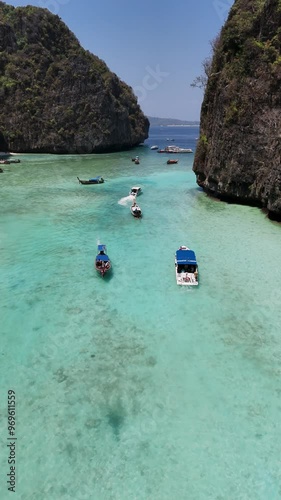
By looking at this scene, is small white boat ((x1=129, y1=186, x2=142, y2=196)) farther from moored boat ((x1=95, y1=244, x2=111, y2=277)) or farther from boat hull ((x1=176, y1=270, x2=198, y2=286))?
boat hull ((x1=176, y1=270, x2=198, y2=286))

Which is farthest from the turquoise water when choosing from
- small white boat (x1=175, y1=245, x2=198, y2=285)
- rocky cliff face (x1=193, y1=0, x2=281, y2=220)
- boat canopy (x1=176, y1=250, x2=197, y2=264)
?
rocky cliff face (x1=193, y1=0, x2=281, y2=220)

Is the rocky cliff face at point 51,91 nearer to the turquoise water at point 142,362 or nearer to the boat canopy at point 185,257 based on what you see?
the turquoise water at point 142,362

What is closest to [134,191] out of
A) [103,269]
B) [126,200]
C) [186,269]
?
[126,200]

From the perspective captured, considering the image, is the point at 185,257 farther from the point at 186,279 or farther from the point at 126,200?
the point at 126,200

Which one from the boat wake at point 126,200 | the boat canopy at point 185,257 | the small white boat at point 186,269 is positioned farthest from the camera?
the boat wake at point 126,200

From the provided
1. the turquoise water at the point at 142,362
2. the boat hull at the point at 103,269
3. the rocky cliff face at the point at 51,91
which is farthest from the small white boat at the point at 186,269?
the rocky cliff face at the point at 51,91

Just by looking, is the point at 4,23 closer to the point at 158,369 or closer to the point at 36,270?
the point at 36,270

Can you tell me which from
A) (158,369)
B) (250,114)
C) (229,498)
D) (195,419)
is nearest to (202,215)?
(250,114)
